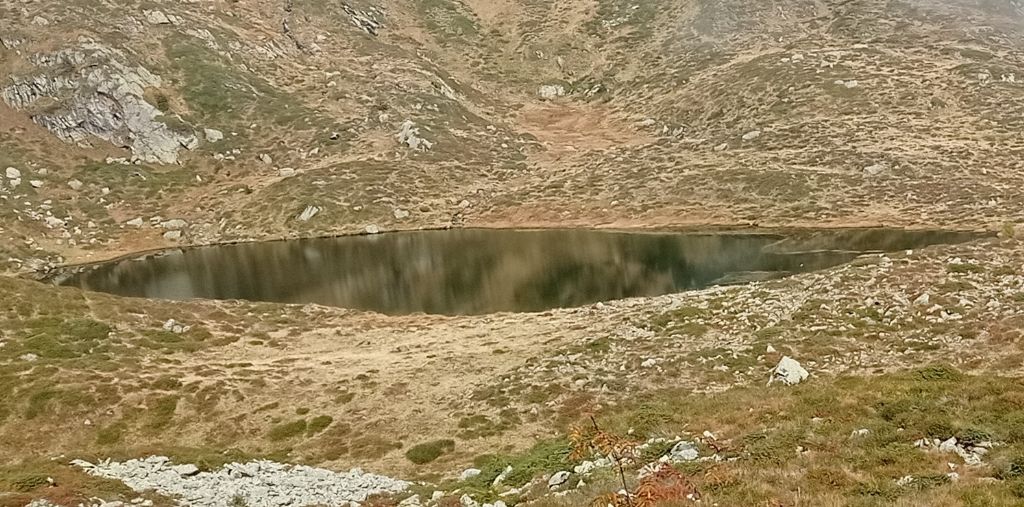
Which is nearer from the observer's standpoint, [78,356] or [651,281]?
[78,356]

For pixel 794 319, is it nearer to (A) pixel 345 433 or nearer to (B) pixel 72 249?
(A) pixel 345 433

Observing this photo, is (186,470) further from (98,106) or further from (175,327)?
(98,106)

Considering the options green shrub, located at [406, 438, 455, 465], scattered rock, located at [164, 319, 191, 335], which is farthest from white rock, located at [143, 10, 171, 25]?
green shrub, located at [406, 438, 455, 465]

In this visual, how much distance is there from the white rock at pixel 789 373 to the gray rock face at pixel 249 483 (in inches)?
601

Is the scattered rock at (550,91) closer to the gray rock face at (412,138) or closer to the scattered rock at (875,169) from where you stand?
the gray rock face at (412,138)

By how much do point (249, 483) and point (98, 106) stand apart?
98341mm

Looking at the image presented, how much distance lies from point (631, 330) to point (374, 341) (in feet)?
56.8

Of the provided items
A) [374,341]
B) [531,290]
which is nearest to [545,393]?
[374,341]

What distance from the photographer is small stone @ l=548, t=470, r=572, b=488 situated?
1777 centimetres

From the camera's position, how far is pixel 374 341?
4544cm

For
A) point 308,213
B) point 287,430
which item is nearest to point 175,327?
point 287,430

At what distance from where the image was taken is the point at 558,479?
1792 centimetres

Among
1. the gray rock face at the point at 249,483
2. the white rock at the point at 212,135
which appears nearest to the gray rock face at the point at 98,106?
the white rock at the point at 212,135

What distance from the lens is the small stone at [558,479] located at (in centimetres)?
1777
